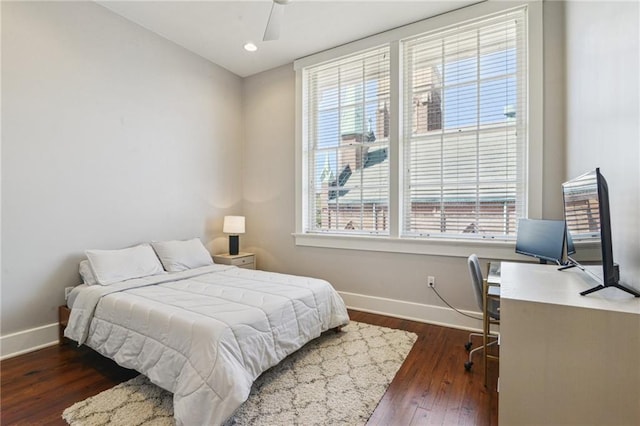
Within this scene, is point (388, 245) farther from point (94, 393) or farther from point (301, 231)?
point (94, 393)

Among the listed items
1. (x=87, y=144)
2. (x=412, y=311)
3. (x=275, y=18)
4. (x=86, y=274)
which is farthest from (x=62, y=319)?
(x=412, y=311)

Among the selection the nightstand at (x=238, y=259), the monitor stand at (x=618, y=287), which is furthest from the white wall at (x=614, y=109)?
the nightstand at (x=238, y=259)

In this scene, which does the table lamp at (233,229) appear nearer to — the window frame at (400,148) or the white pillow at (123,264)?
the window frame at (400,148)

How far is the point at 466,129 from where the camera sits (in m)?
3.10

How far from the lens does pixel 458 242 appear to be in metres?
3.03

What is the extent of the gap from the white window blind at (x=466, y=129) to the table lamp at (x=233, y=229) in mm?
2098

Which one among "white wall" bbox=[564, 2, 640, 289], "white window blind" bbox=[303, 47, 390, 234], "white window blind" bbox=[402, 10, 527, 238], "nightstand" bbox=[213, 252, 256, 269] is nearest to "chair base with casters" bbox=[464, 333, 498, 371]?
"white window blind" bbox=[402, 10, 527, 238]

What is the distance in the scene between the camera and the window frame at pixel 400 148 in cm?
275

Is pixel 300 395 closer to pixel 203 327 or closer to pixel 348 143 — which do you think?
pixel 203 327

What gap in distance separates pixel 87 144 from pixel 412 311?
3.63 metres

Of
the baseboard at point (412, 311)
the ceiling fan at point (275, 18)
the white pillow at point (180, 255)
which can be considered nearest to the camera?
the ceiling fan at point (275, 18)

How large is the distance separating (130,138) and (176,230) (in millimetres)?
1133

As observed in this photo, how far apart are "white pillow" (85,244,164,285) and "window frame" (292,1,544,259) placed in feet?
5.54

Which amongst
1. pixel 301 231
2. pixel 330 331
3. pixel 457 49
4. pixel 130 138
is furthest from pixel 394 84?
pixel 130 138
